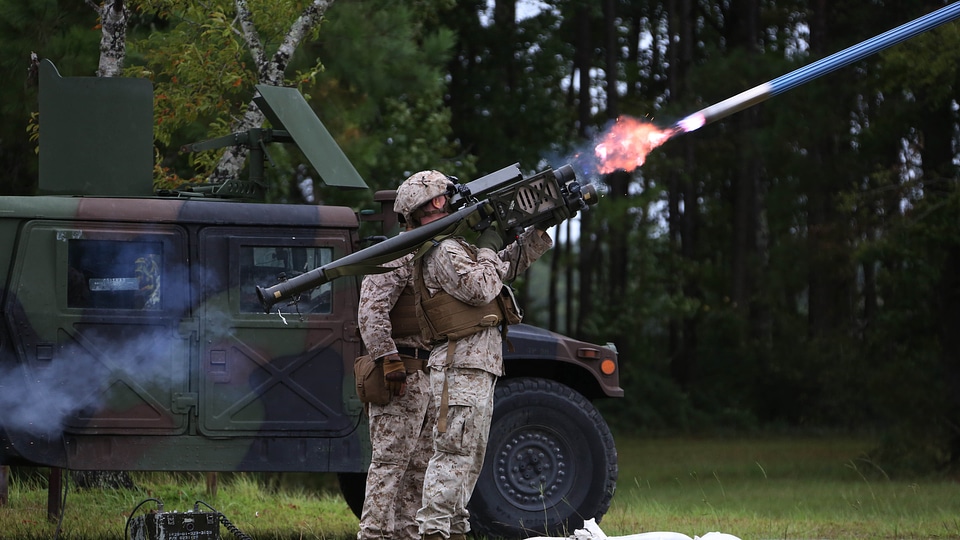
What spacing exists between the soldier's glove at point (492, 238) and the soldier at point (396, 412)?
15.1 inches

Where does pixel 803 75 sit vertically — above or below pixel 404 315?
above

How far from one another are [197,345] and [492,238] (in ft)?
6.20

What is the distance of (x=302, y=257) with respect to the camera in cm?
741

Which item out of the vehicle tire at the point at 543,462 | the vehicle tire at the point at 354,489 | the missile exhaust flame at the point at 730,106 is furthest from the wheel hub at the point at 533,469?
the missile exhaust flame at the point at 730,106

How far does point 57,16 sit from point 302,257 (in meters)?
6.57

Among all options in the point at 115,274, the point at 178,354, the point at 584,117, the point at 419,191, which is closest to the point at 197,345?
the point at 178,354

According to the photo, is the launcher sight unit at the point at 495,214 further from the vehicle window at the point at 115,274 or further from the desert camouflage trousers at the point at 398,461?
the vehicle window at the point at 115,274

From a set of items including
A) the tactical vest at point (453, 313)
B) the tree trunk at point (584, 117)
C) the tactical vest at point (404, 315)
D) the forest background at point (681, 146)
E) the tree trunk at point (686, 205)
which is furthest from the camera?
the tree trunk at point (686, 205)

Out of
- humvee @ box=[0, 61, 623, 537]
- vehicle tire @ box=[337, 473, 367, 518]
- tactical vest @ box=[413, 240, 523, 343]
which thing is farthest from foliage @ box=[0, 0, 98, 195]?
tactical vest @ box=[413, 240, 523, 343]

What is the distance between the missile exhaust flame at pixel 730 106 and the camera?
688 centimetres

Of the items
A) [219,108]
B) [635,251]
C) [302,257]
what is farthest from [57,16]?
[635,251]

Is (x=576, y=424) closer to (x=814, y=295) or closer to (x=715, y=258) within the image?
(x=814, y=295)

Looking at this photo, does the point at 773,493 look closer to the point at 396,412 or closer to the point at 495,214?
the point at 396,412

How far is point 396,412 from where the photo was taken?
6660mm
